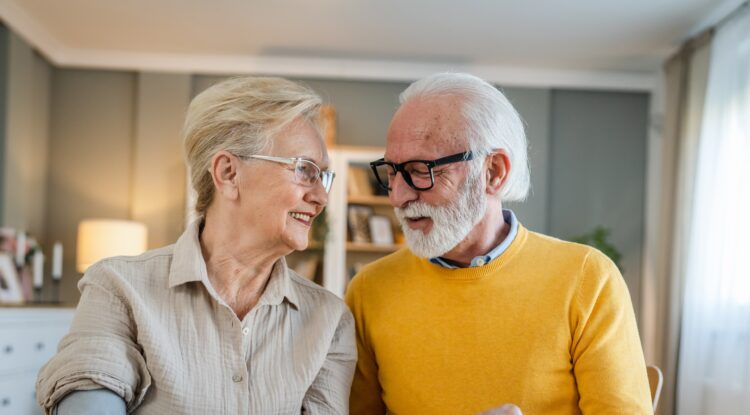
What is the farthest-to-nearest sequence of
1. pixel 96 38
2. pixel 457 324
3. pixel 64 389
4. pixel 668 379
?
pixel 96 38, pixel 668 379, pixel 457 324, pixel 64 389

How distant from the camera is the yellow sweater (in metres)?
1.72

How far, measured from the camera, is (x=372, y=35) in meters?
5.70

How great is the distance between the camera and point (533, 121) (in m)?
6.54

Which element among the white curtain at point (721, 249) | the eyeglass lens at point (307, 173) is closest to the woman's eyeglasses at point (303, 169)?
the eyeglass lens at point (307, 173)

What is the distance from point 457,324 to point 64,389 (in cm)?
84

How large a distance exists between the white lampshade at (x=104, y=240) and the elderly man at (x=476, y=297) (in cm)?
393

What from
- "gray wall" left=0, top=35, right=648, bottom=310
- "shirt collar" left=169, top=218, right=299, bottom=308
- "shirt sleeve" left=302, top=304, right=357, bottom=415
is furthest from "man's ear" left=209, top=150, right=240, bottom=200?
"gray wall" left=0, top=35, right=648, bottom=310

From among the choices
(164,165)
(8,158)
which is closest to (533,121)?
(164,165)

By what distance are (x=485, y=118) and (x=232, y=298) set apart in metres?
0.71

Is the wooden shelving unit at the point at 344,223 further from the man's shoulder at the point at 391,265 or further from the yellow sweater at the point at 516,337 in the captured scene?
the yellow sweater at the point at 516,337

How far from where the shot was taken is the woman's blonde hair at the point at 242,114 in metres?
1.75

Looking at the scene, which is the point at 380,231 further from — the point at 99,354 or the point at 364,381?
the point at 99,354

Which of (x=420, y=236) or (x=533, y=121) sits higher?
(x=533, y=121)

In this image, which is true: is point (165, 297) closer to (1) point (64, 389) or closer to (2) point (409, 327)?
(1) point (64, 389)
